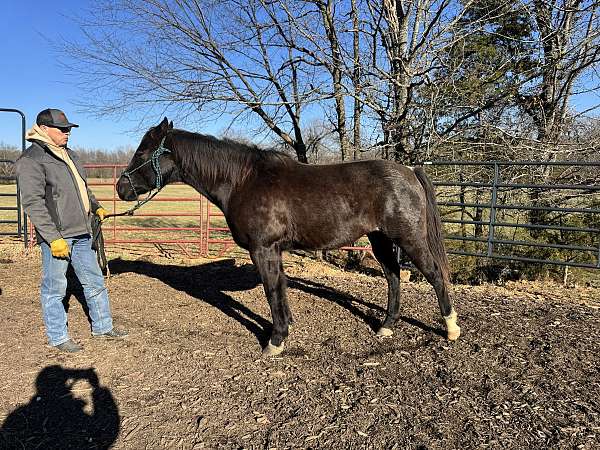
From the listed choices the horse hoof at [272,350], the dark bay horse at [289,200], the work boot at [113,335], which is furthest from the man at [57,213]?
the horse hoof at [272,350]

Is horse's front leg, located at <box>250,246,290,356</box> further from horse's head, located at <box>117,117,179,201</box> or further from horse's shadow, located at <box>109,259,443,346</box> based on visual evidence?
horse's head, located at <box>117,117,179,201</box>

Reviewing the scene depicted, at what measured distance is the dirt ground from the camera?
242 centimetres

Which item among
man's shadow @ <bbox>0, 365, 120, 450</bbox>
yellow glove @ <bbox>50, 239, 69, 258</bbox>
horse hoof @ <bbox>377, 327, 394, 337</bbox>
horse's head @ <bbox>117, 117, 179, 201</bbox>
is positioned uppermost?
horse's head @ <bbox>117, 117, 179, 201</bbox>

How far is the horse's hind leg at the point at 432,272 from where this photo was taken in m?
3.82

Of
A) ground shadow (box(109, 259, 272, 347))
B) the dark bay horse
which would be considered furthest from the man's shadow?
ground shadow (box(109, 259, 272, 347))

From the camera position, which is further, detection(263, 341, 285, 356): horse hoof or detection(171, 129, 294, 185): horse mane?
detection(171, 129, 294, 185): horse mane

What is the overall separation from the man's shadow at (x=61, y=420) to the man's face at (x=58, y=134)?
6.16 ft

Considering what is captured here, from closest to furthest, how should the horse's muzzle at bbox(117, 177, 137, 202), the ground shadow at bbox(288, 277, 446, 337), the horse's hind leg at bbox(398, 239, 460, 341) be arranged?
the horse's hind leg at bbox(398, 239, 460, 341) < the horse's muzzle at bbox(117, 177, 137, 202) < the ground shadow at bbox(288, 277, 446, 337)

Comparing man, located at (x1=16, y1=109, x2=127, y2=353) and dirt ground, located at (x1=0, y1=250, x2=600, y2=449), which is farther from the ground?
man, located at (x1=16, y1=109, x2=127, y2=353)

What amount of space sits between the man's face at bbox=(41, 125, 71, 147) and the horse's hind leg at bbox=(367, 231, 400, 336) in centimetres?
290

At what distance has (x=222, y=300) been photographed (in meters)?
5.23

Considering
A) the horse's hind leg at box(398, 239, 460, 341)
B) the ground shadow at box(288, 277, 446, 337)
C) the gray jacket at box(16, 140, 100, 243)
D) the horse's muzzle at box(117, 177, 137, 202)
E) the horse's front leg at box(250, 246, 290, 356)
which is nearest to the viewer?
the gray jacket at box(16, 140, 100, 243)

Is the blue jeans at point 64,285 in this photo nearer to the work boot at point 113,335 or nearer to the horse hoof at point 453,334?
the work boot at point 113,335

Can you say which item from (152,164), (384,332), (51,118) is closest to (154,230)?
(152,164)
